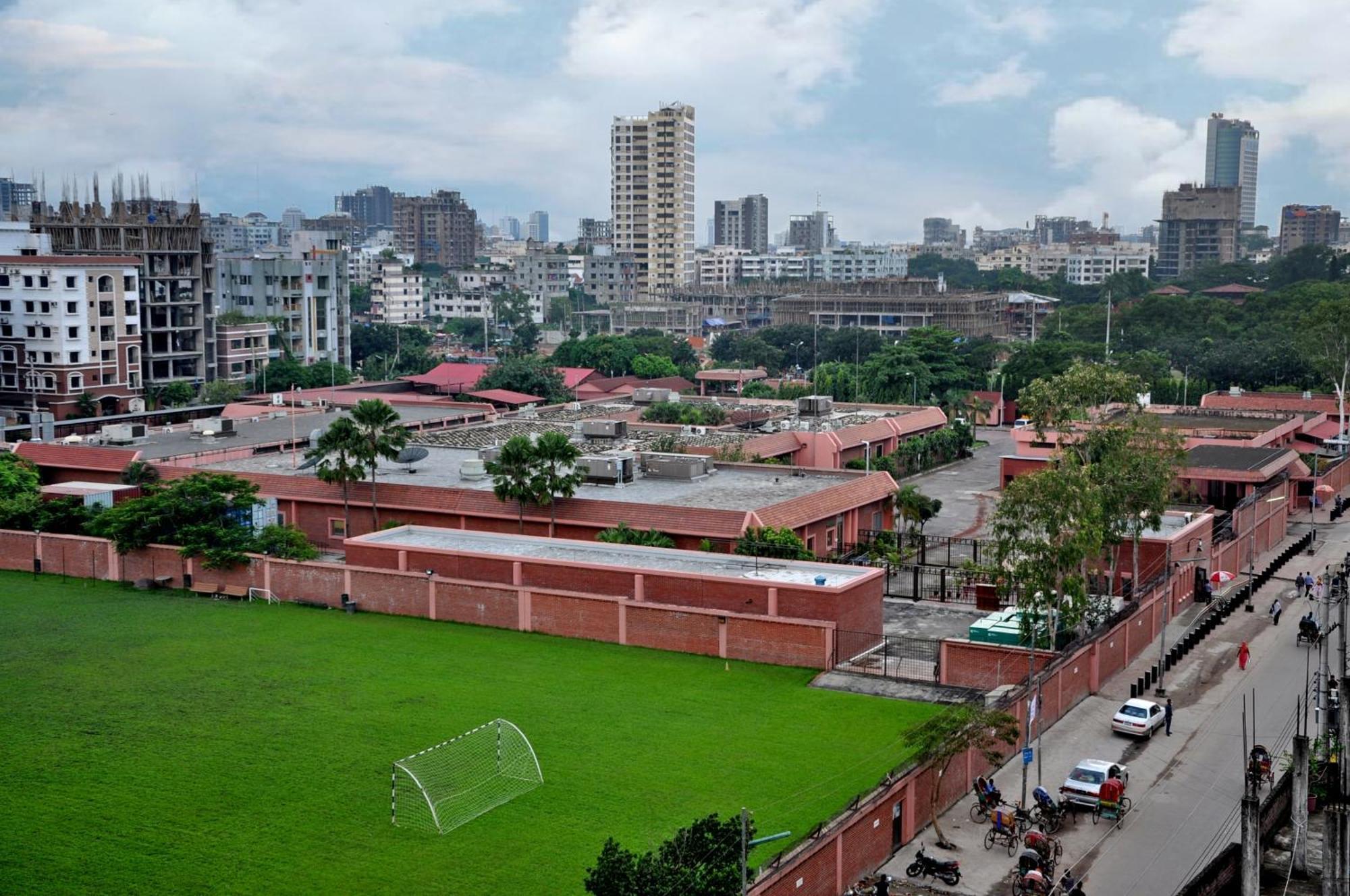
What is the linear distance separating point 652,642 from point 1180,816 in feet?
49.5

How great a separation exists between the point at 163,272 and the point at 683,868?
84845mm

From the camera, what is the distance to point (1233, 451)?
62.1 meters

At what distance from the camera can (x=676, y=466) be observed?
52.4 metres

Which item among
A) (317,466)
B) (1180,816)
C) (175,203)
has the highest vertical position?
(175,203)

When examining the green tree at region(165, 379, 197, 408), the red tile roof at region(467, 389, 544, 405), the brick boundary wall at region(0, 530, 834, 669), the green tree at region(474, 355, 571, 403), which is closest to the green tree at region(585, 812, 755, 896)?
the brick boundary wall at region(0, 530, 834, 669)

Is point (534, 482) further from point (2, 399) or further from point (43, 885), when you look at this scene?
point (2, 399)

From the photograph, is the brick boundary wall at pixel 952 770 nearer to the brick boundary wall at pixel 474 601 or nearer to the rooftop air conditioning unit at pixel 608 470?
the brick boundary wall at pixel 474 601

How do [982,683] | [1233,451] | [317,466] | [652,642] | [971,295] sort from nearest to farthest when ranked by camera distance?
[982,683], [652,642], [317,466], [1233,451], [971,295]

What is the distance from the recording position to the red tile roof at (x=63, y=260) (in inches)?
3302

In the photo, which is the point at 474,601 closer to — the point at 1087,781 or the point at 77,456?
the point at 1087,781

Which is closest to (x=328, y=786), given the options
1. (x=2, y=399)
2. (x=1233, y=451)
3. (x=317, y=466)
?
(x=317, y=466)

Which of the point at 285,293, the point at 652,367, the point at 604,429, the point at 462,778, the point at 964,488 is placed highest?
the point at 285,293

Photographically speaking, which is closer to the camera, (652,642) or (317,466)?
(652,642)

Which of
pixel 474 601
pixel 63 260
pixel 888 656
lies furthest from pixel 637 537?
pixel 63 260
